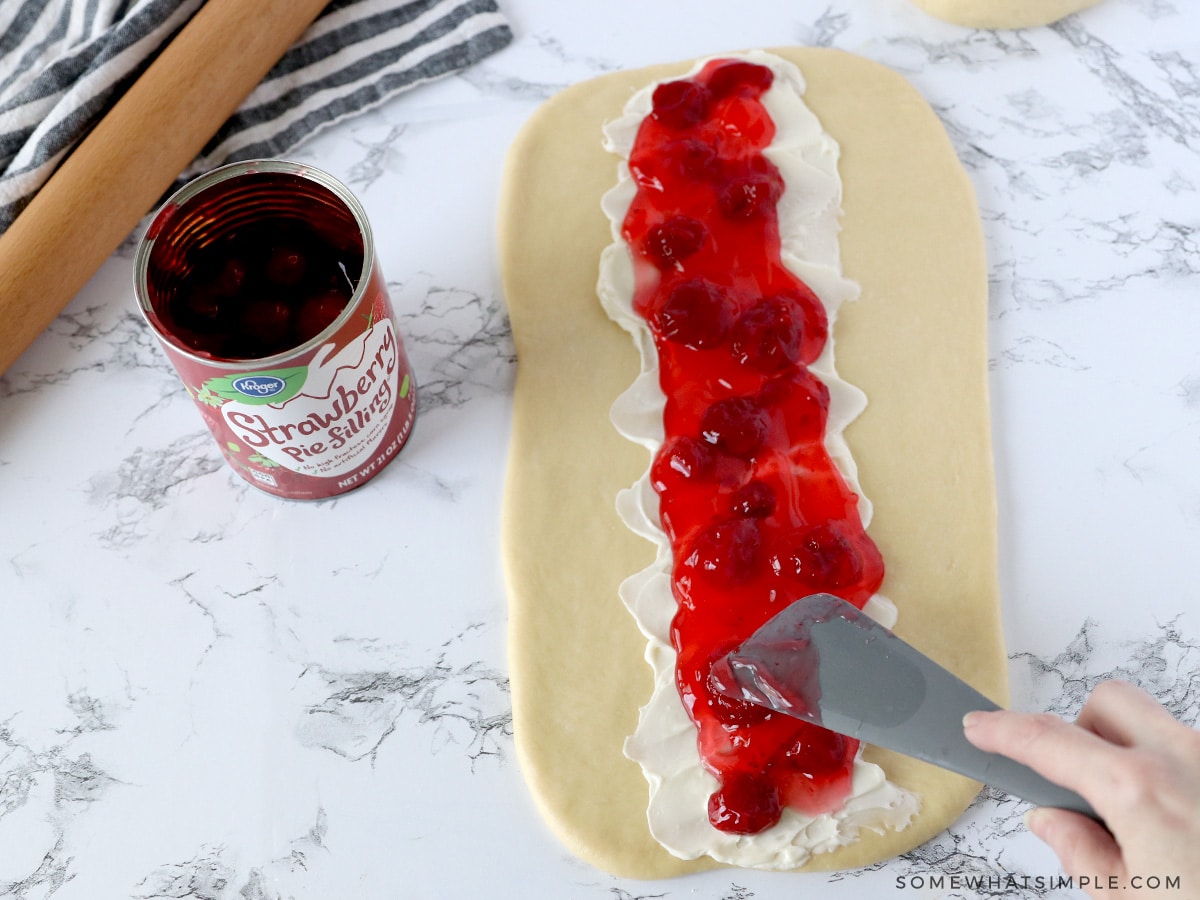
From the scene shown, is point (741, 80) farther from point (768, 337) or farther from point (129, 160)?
point (129, 160)

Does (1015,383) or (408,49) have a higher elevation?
(408,49)

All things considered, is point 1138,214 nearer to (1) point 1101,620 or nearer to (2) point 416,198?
(1) point 1101,620

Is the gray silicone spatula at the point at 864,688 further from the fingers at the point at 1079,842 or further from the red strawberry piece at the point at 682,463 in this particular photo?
the red strawberry piece at the point at 682,463

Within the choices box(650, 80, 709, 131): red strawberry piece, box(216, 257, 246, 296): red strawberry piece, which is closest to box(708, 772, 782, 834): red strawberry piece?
box(216, 257, 246, 296): red strawberry piece

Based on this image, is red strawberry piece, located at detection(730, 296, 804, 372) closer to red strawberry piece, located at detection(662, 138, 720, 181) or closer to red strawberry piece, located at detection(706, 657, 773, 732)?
red strawberry piece, located at detection(662, 138, 720, 181)

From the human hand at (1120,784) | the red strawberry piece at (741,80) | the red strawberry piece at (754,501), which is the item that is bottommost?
the red strawberry piece at (754,501)

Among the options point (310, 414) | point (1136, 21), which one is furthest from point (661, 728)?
point (1136, 21)

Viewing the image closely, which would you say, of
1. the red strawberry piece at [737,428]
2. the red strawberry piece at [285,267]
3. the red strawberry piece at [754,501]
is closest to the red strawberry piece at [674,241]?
the red strawberry piece at [737,428]

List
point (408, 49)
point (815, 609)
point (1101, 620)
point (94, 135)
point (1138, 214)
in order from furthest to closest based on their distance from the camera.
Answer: point (408, 49)
point (1138, 214)
point (94, 135)
point (1101, 620)
point (815, 609)
